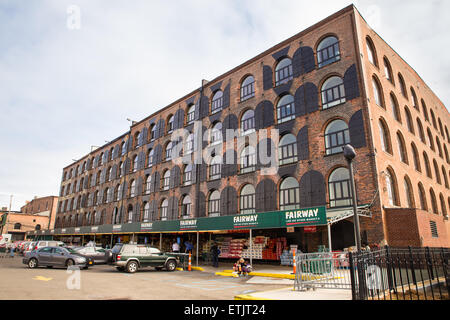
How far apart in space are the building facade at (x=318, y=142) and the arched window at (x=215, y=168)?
0.15 metres

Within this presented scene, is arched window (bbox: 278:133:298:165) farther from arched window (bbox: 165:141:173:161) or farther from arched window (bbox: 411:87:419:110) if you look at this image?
arched window (bbox: 165:141:173:161)

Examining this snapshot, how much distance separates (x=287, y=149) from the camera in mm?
22328

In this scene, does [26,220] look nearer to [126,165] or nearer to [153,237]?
[126,165]

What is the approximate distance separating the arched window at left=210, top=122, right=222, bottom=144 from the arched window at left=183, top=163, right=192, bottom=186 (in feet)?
13.0

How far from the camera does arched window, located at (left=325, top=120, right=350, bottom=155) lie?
19.4 meters

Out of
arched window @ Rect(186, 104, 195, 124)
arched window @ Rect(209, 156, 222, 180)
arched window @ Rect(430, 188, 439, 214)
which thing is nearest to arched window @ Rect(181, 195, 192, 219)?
arched window @ Rect(209, 156, 222, 180)

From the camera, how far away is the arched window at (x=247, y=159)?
24367mm

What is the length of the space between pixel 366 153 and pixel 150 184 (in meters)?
24.8

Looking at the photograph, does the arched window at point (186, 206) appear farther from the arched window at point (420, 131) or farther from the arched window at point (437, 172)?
the arched window at point (437, 172)

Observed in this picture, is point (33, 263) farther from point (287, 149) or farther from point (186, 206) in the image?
point (287, 149)

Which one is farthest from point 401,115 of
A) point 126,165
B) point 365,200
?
point 126,165

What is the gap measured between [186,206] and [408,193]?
62.4 feet

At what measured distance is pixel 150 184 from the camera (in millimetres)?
35656

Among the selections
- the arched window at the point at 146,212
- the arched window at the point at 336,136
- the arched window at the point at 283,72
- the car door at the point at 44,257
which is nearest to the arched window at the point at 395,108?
the arched window at the point at 336,136
